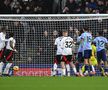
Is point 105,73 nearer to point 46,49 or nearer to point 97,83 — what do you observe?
point 46,49

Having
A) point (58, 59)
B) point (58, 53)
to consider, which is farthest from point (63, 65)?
point (58, 53)

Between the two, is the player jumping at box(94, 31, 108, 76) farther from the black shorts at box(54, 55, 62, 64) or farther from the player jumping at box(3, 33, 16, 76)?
the player jumping at box(3, 33, 16, 76)

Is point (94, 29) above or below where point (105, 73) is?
above

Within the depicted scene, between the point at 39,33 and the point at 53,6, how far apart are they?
16.5 ft

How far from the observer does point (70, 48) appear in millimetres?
20391

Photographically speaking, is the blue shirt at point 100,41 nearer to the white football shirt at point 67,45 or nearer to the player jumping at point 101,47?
the player jumping at point 101,47

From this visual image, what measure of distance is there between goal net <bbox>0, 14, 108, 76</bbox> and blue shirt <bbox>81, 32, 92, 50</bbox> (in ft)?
3.25

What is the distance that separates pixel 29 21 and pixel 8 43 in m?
1.38

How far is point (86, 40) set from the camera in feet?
66.8

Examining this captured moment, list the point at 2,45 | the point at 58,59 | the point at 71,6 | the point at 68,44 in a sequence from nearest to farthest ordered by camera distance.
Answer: the point at 68,44, the point at 58,59, the point at 2,45, the point at 71,6

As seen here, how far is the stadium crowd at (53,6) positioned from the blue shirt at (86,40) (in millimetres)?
4066

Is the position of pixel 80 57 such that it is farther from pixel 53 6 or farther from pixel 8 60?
pixel 53 6

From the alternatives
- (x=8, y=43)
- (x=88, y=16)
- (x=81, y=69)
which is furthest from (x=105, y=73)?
(x=8, y=43)

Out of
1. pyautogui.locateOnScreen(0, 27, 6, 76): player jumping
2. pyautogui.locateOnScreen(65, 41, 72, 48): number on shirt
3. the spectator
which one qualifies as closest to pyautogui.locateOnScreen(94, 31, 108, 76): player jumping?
pyautogui.locateOnScreen(65, 41, 72, 48): number on shirt
